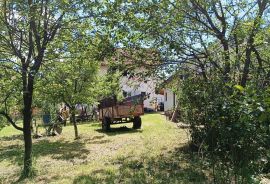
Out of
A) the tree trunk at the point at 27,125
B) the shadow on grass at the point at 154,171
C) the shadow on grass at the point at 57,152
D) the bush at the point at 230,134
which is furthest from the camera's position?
the shadow on grass at the point at 57,152

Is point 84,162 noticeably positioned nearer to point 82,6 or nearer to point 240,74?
point 82,6

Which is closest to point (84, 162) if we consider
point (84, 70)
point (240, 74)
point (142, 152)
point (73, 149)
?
point (142, 152)

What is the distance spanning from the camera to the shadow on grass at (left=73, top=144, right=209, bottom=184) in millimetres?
8227

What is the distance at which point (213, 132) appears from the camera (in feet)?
19.3

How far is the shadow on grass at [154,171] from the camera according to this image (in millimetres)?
8227

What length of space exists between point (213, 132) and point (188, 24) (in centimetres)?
418

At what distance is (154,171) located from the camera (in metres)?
9.05

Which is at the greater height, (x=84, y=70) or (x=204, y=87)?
(x=84, y=70)

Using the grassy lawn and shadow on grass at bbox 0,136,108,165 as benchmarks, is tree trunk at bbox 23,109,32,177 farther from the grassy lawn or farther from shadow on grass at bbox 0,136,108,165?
shadow on grass at bbox 0,136,108,165

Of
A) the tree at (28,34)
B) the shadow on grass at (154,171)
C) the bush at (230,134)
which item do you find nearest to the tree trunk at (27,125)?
the tree at (28,34)

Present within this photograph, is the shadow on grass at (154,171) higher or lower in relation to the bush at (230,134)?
lower

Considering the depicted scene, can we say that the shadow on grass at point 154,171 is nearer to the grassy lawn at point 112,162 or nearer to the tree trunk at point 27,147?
the grassy lawn at point 112,162

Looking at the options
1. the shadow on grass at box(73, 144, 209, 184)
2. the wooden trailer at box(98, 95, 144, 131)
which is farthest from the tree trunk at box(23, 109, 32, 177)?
the wooden trailer at box(98, 95, 144, 131)

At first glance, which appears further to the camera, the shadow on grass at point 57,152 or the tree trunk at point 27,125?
the shadow on grass at point 57,152
